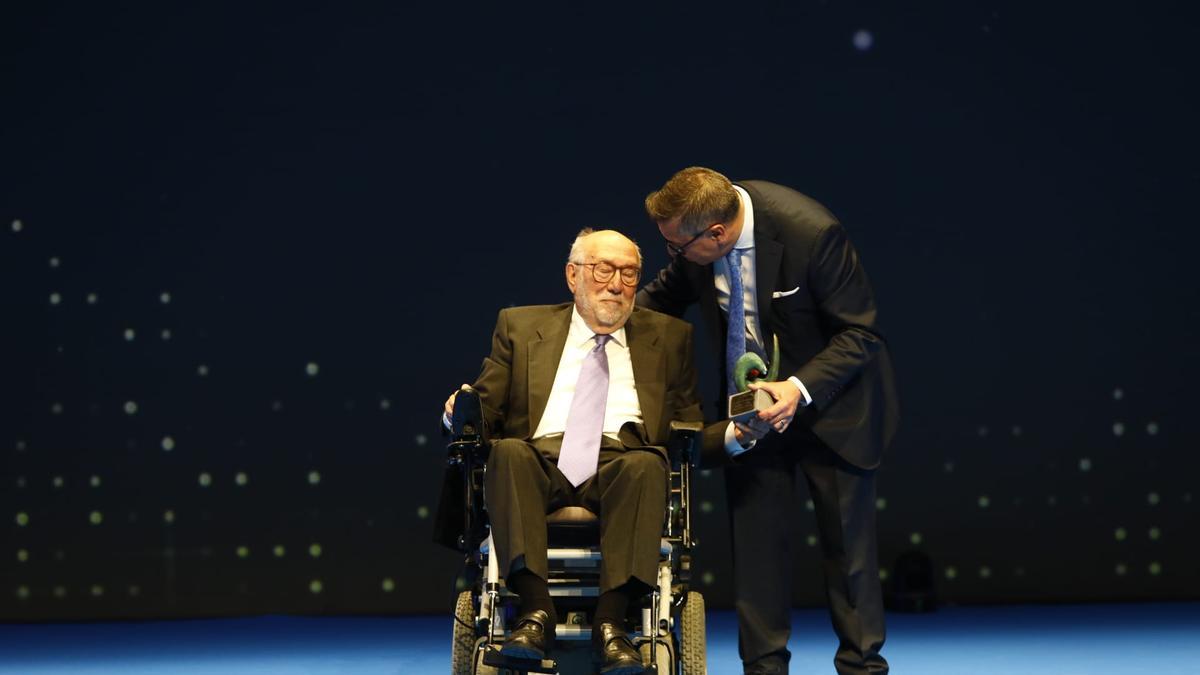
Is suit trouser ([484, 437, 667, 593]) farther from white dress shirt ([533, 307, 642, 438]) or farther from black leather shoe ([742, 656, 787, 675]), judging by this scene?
black leather shoe ([742, 656, 787, 675])

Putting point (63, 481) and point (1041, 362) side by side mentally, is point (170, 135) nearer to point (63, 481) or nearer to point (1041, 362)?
point (63, 481)

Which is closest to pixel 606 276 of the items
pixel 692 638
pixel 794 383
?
pixel 794 383

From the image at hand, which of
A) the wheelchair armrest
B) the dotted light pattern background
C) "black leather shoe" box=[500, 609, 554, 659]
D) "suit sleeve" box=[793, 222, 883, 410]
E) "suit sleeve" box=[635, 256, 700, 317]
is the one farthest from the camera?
the dotted light pattern background

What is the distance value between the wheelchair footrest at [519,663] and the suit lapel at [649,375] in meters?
0.72

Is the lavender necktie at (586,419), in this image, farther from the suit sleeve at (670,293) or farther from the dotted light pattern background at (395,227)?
the dotted light pattern background at (395,227)

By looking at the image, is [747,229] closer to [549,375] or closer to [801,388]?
[801,388]

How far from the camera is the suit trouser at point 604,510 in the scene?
3.13 meters

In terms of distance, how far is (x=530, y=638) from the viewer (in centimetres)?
296

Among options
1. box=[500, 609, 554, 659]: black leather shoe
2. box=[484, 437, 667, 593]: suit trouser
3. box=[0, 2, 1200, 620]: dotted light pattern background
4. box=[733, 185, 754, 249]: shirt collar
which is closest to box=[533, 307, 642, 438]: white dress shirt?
box=[484, 437, 667, 593]: suit trouser

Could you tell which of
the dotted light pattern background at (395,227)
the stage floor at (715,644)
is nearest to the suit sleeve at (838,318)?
the stage floor at (715,644)

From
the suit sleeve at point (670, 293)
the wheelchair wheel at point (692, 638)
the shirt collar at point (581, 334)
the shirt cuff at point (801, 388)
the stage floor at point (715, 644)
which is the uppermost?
the suit sleeve at point (670, 293)

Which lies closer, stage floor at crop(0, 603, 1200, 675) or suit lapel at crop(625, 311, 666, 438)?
suit lapel at crop(625, 311, 666, 438)

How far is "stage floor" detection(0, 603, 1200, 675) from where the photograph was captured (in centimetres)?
427

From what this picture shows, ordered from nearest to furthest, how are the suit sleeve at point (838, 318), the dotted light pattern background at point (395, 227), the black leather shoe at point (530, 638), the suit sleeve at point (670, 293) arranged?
the black leather shoe at point (530, 638) < the suit sleeve at point (838, 318) < the suit sleeve at point (670, 293) < the dotted light pattern background at point (395, 227)
